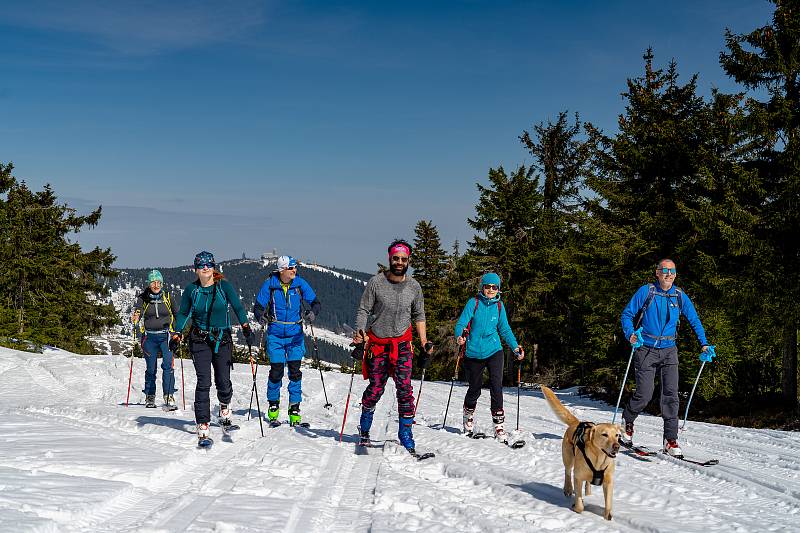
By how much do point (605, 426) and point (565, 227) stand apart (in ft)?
81.1

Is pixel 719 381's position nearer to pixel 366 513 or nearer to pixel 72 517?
pixel 366 513

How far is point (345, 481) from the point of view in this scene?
6.11 metres

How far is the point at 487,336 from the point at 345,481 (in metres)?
3.24

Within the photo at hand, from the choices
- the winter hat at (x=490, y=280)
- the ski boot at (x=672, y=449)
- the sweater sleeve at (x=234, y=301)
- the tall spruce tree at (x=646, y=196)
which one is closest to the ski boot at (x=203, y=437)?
the sweater sleeve at (x=234, y=301)

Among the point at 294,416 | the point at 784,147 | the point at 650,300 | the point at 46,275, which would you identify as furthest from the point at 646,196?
the point at 46,275

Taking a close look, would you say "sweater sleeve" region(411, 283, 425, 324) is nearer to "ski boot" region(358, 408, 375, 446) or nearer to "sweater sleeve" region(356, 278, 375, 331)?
"sweater sleeve" region(356, 278, 375, 331)

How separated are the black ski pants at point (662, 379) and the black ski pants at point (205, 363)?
228 inches

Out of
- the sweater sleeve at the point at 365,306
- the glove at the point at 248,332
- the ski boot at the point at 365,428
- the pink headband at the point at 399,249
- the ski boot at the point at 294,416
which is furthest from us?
the ski boot at the point at 294,416

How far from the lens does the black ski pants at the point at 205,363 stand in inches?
303

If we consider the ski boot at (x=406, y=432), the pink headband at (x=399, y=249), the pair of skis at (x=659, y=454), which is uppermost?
the pink headband at (x=399, y=249)

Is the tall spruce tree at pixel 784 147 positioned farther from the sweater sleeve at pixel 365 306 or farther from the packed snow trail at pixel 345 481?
the sweater sleeve at pixel 365 306

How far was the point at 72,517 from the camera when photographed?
449cm

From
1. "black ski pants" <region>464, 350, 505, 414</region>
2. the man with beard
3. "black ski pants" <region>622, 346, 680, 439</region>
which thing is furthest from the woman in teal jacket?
"black ski pants" <region>622, 346, 680, 439</region>

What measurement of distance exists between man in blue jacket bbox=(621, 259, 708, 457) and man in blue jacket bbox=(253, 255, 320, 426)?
4927 mm
